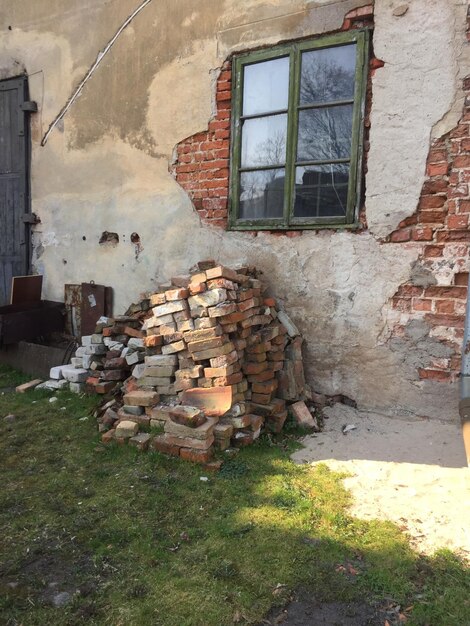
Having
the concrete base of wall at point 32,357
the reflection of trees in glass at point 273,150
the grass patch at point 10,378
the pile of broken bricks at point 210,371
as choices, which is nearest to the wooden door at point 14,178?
the concrete base of wall at point 32,357

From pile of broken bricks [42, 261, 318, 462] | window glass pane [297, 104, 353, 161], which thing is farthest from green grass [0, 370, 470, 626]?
window glass pane [297, 104, 353, 161]

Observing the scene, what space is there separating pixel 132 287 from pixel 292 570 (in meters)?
3.60

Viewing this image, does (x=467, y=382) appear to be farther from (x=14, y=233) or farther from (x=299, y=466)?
(x=14, y=233)

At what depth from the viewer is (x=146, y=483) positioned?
2.78 m

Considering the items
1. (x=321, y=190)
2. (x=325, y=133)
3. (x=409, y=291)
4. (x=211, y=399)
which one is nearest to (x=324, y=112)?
(x=325, y=133)

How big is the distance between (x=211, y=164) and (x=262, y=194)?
621 millimetres

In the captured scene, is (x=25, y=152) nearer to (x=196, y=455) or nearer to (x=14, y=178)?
(x=14, y=178)

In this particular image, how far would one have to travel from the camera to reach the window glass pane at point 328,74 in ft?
12.0

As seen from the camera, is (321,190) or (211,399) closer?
(211,399)

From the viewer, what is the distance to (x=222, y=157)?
169 inches

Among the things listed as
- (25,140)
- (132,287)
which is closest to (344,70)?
(132,287)

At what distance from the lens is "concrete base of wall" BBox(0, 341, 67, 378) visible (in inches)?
195

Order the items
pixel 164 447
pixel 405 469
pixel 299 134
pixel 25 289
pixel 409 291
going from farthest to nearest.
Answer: pixel 25 289, pixel 299 134, pixel 409 291, pixel 164 447, pixel 405 469

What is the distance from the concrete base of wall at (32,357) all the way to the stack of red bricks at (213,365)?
5.15 feet
